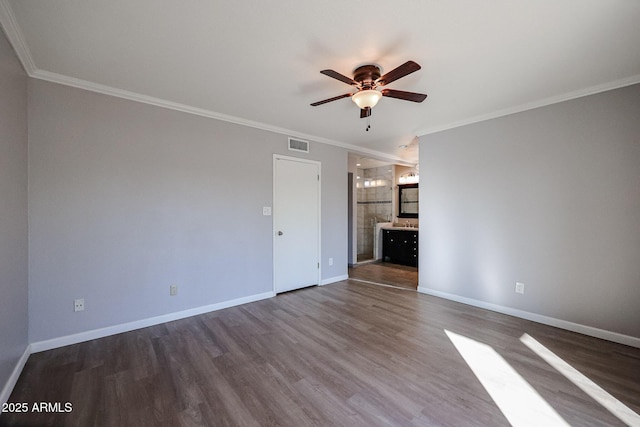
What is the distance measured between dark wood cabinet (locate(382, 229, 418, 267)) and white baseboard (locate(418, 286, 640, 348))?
199 centimetres

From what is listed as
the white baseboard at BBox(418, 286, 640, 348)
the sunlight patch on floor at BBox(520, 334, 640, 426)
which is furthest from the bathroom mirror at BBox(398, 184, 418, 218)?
the sunlight patch on floor at BBox(520, 334, 640, 426)

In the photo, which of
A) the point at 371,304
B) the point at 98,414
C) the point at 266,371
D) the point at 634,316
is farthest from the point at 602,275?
the point at 98,414

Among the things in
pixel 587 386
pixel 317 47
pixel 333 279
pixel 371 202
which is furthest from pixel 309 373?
pixel 371 202

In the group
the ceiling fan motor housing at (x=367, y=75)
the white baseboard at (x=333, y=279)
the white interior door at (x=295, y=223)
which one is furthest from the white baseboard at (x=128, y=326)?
the ceiling fan motor housing at (x=367, y=75)

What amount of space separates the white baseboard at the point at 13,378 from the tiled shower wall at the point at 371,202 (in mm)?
5709

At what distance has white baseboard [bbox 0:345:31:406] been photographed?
1682mm

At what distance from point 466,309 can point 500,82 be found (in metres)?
2.66

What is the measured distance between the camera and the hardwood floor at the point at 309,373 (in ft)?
5.32

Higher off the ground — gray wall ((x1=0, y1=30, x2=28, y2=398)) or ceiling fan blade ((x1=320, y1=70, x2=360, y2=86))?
ceiling fan blade ((x1=320, y1=70, x2=360, y2=86))

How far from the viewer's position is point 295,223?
4145 mm

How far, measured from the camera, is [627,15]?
1.67 metres

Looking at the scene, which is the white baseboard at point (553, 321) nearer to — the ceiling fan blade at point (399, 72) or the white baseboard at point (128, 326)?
the white baseboard at point (128, 326)

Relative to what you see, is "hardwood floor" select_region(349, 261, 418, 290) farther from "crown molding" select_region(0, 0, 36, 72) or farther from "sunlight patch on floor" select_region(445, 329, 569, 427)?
"crown molding" select_region(0, 0, 36, 72)

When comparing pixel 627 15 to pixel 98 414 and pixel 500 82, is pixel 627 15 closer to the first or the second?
pixel 500 82
